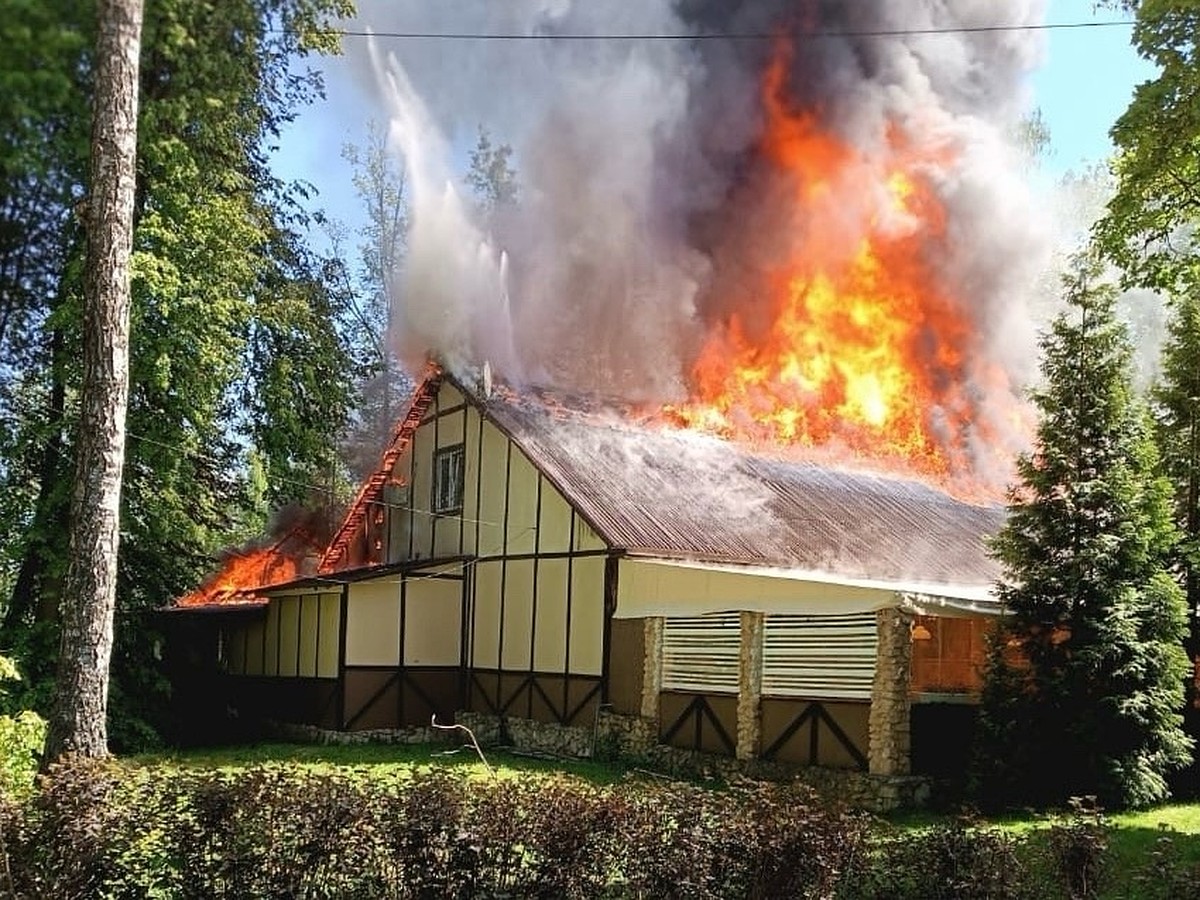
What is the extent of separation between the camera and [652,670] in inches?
598

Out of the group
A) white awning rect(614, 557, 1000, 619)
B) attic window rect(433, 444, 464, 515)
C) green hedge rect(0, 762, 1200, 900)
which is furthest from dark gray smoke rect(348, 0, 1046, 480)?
green hedge rect(0, 762, 1200, 900)

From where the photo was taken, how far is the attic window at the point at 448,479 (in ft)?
65.3

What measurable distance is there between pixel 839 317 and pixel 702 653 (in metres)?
10.9

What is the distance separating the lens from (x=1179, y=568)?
12922 mm

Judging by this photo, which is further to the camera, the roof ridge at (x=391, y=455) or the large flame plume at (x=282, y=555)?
the large flame plume at (x=282, y=555)

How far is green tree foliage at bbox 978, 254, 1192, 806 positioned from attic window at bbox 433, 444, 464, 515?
1038cm

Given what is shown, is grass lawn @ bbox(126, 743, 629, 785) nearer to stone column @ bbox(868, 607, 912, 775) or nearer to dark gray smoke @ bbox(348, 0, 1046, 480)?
stone column @ bbox(868, 607, 912, 775)

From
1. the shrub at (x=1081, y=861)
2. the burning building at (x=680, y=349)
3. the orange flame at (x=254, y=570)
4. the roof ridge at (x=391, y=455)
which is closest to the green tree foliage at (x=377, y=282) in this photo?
the burning building at (x=680, y=349)

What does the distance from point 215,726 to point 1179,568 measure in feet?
58.6

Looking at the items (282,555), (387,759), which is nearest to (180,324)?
(387,759)

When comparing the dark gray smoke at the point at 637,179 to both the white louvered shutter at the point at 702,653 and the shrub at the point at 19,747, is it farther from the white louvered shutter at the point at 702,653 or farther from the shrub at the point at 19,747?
the shrub at the point at 19,747

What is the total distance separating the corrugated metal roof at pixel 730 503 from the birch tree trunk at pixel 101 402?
769 centimetres

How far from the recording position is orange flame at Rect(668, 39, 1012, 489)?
22297 mm

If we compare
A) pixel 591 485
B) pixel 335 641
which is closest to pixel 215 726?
pixel 335 641
